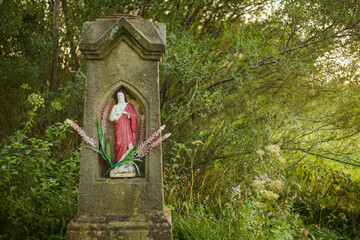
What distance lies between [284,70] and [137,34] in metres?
2.64

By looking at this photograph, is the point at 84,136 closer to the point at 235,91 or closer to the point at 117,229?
the point at 117,229

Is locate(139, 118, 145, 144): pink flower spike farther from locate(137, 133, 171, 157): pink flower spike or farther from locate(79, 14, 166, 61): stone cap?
locate(79, 14, 166, 61): stone cap

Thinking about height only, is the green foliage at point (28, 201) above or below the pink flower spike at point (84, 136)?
below

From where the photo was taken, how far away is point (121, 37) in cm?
283

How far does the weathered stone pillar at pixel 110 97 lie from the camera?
2771mm

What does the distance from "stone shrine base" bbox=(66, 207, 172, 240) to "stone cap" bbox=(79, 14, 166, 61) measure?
1.47 metres

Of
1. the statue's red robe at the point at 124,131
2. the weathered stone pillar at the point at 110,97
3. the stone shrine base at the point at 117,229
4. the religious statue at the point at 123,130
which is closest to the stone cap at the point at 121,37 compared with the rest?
the weathered stone pillar at the point at 110,97

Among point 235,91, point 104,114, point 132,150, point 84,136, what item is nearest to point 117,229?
point 132,150

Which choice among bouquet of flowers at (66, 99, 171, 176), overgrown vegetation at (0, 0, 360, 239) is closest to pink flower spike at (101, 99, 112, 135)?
bouquet of flowers at (66, 99, 171, 176)

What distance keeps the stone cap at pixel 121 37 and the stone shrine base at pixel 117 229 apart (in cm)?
147

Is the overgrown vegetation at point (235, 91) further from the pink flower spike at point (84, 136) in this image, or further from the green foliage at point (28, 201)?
the pink flower spike at point (84, 136)

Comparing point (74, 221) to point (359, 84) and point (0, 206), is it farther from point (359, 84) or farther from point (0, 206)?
point (359, 84)

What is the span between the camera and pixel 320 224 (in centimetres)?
424

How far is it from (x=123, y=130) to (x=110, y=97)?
1.09 feet
